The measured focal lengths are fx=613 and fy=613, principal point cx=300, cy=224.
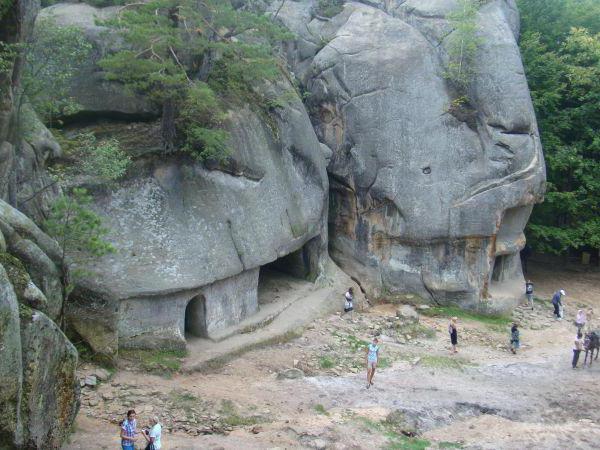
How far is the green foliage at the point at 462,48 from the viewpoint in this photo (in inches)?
849

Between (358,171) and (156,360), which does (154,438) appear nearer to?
(156,360)

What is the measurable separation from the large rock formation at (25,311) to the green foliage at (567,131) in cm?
1997

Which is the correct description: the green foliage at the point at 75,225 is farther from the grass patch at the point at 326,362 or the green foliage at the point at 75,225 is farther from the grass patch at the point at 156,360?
the grass patch at the point at 326,362

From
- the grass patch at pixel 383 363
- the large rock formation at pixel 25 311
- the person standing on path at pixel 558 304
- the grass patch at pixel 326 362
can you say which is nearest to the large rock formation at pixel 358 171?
the person standing on path at pixel 558 304

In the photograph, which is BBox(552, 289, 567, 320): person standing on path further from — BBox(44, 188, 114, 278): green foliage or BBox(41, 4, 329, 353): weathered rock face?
BBox(44, 188, 114, 278): green foliage

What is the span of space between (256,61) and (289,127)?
3.29 metres

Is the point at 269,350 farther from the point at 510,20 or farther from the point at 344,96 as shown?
the point at 510,20

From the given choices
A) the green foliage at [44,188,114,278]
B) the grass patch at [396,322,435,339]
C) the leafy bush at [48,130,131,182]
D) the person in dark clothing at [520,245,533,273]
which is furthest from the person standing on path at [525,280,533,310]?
the green foliage at [44,188,114,278]

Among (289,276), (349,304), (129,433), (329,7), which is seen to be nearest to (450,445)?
(129,433)

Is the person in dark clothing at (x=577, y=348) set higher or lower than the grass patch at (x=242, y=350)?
higher

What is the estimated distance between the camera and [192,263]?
15.1m

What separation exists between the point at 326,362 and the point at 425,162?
8.51 meters

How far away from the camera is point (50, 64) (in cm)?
1453

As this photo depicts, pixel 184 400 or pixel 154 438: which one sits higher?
pixel 154 438
